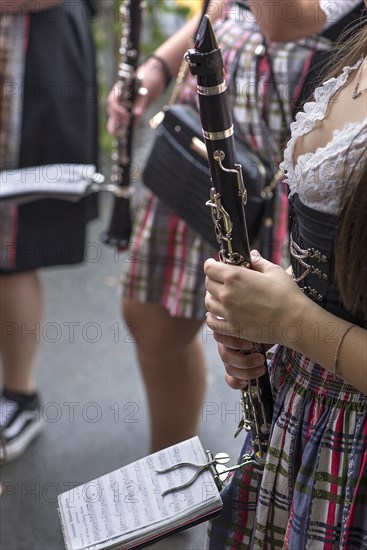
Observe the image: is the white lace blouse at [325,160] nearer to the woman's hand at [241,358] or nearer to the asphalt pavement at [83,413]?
the woman's hand at [241,358]

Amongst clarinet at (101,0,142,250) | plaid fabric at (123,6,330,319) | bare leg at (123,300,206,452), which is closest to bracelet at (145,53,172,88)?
clarinet at (101,0,142,250)

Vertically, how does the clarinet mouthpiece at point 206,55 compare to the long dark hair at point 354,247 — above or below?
above

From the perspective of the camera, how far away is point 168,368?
1804 millimetres

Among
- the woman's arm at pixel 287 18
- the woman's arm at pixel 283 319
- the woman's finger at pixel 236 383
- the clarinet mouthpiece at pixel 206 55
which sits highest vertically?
the woman's arm at pixel 287 18

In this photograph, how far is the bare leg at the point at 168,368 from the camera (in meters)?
1.75

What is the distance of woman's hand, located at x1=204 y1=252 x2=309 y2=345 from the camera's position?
945 millimetres

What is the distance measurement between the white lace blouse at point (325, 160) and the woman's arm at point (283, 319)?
0.10m

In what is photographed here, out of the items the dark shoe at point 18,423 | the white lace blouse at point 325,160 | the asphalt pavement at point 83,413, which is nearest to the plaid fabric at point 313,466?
the white lace blouse at point 325,160

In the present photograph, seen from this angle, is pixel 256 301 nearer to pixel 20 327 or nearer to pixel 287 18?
pixel 287 18

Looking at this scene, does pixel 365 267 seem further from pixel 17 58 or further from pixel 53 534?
pixel 17 58

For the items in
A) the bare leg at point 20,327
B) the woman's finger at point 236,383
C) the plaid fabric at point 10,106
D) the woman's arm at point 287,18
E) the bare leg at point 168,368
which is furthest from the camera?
the bare leg at point 20,327

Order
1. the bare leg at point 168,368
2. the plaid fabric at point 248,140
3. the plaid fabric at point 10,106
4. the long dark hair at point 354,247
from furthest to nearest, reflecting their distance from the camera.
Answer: the plaid fabric at point 10,106, the bare leg at point 168,368, the plaid fabric at point 248,140, the long dark hair at point 354,247

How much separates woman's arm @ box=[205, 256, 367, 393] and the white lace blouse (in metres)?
0.10

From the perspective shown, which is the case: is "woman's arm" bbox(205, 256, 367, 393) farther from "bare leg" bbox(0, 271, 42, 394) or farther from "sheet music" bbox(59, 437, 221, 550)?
"bare leg" bbox(0, 271, 42, 394)
